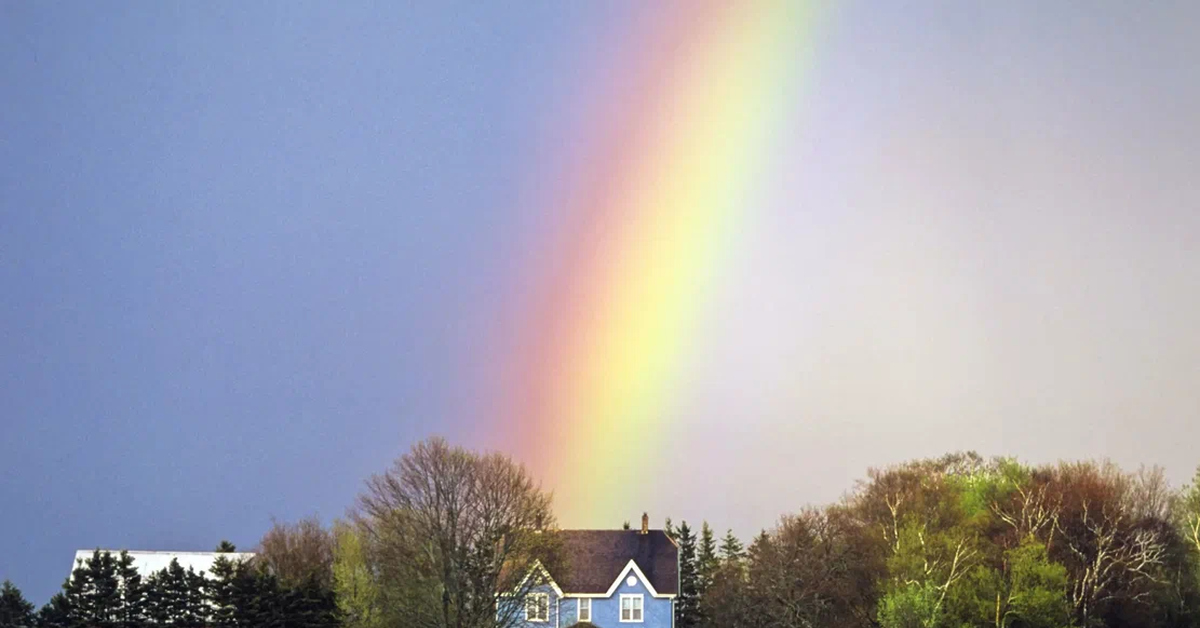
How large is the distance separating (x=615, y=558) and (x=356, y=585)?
18.8 metres

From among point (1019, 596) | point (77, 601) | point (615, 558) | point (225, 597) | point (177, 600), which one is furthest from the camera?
point (615, 558)

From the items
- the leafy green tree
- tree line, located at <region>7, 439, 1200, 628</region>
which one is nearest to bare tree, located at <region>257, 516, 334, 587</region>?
tree line, located at <region>7, 439, 1200, 628</region>

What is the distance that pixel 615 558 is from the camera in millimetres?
87000

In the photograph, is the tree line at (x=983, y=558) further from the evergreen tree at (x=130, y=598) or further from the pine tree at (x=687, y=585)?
the evergreen tree at (x=130, y=598)

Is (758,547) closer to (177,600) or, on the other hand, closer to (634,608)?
(634,608)

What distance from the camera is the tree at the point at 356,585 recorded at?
73062 mm

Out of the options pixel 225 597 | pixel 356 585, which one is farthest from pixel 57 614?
pixel 356 585

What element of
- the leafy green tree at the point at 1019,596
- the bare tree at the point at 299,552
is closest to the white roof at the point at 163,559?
the bare tree at the point at 299,552

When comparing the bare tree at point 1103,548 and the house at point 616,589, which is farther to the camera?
the house at point 616,589

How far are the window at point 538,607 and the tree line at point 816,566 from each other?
1.77 m

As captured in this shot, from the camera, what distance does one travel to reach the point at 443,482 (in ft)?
224

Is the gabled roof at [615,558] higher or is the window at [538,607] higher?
the gabled roof at [615,558]

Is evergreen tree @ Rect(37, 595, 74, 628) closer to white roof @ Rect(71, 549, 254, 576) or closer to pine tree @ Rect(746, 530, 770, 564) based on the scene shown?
white roof @ Rect(71, 549, 254, 576)

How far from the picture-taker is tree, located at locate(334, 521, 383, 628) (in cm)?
7306
